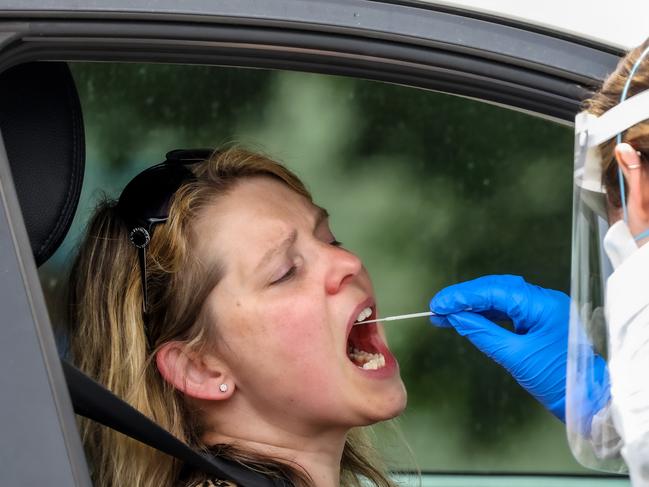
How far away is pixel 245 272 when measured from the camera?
6.24ft

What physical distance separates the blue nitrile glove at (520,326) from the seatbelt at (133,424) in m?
0.43

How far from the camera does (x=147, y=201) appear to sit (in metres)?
2.02

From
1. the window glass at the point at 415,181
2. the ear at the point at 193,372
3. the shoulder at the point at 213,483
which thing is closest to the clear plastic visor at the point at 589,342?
the shoulder at the point at 213,483

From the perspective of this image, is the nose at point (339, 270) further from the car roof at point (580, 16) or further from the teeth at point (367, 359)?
the car roof at point (580, 16)

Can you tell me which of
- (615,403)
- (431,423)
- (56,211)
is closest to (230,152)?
(56,211)

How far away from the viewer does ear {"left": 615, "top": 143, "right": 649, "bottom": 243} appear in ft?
4.46

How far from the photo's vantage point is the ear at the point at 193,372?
6.35ft

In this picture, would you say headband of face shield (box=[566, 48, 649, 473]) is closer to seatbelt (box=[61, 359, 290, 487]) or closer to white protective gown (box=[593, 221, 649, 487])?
white protective gown (box=[593, 221, 649, 487])

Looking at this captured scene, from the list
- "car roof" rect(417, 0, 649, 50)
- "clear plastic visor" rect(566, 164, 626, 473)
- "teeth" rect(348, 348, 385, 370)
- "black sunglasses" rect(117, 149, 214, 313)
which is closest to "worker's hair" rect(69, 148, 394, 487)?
"black sunglasses" rect(117, 149, 214, 313)

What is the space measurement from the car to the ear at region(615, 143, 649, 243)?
127mm

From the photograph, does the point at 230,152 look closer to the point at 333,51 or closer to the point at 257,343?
the point at 257,343

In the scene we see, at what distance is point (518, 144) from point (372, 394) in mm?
Result: 1386

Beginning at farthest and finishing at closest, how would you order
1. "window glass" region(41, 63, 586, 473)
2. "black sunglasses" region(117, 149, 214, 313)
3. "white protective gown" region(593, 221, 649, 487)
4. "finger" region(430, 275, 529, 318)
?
1. "window glass" region(41, 63, 586, 473)
2. "black sunglasses" region(117, 149, 214, 313)
3. "finger" region(430, 275, 529, 318)
4. "white protective gown" region(593, 221, 649, 487)

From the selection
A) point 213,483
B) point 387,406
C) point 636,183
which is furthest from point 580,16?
point 213,483
